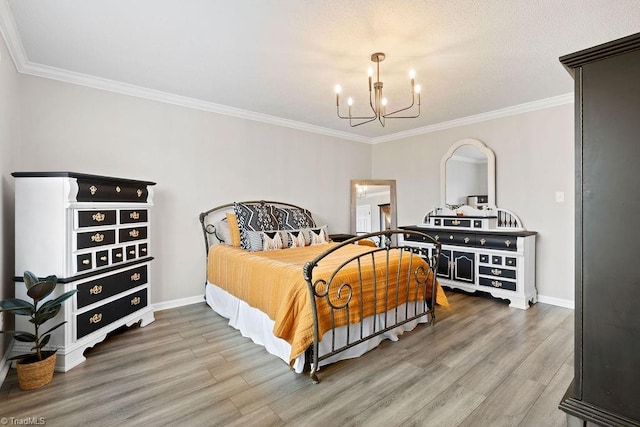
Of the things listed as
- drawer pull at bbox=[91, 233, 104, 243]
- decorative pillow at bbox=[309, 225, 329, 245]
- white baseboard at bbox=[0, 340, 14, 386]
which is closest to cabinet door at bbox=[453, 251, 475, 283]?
decorative pillow at bbox=[309, 225, 329, 245]

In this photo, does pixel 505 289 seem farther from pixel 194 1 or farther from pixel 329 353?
pixel 194 1

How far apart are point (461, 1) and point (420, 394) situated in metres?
2.42

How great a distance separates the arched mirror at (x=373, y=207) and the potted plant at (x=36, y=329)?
4.04 m

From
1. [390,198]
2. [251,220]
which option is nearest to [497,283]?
[390,198]

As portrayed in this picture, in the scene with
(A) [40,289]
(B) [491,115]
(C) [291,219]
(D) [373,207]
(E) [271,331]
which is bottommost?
(E) [271,331]

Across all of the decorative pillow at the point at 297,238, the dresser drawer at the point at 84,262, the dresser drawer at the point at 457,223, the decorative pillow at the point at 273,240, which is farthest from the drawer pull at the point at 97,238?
the dresser drawer at the point at 457,223

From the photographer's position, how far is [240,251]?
10.8 feet

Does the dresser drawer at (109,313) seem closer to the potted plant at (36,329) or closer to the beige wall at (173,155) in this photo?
the potted plant at (36,329)

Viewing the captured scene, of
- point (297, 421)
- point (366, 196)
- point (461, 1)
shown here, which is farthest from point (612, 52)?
point (366, 196)

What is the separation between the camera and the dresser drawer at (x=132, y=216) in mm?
2709

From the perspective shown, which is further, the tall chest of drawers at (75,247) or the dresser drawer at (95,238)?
the dresser drawer at (95,238)

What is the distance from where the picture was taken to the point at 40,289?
197 centimetres

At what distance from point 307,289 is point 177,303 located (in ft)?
7.26

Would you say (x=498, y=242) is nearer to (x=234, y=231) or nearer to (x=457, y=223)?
(x=457, y=223)
